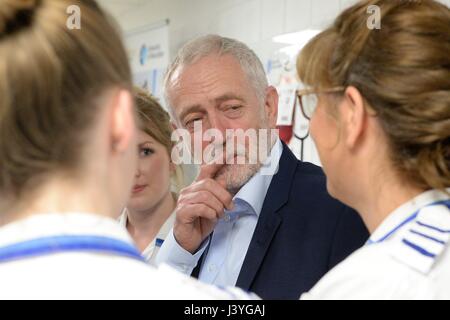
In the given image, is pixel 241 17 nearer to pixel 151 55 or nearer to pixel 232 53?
pixel 151 55

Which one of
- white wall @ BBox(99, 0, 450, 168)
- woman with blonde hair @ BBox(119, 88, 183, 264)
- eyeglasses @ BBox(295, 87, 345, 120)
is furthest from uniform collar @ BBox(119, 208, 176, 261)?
white wall @ BBox(99, 0, 450, 168)

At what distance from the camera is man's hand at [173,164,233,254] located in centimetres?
143

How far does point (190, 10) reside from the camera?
15.4ft

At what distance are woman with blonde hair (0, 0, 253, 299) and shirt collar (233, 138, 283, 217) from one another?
29.7 inches

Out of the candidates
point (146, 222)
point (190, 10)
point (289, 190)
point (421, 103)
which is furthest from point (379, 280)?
point (190, 10)

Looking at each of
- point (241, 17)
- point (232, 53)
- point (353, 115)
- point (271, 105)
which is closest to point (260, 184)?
point (271, 105)

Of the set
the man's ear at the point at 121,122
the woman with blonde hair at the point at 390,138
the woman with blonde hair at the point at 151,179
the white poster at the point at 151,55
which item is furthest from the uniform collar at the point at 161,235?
the white poster at the point at 151,55

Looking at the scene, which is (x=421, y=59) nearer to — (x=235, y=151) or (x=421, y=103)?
(x=421, y=103)

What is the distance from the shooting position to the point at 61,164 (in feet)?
2.24

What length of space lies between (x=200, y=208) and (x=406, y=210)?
637 mm

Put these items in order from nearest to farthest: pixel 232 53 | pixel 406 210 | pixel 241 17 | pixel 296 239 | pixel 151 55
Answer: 1. pixel 406 210
2. pixel 296 239
3. pixel 232 53
4. pixel 241 17
5. pixel 151 55

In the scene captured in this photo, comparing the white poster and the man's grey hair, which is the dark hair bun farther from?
the white poster

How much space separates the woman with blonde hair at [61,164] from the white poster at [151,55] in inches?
154
